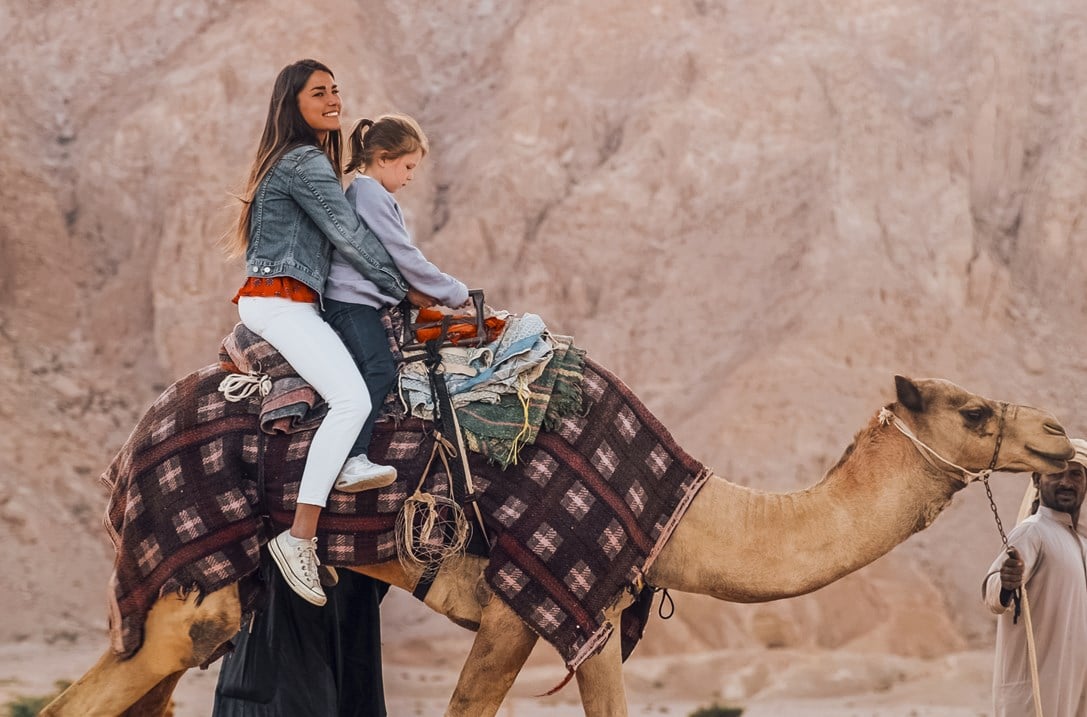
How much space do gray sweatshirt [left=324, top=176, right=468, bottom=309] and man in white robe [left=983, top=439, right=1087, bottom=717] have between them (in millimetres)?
2612

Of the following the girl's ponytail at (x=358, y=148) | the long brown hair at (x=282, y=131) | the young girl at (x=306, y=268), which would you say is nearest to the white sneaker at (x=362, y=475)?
the young girl at (x=306, y=268)

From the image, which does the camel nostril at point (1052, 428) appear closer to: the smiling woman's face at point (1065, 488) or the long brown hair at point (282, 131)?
the smiling woman's face at point (1065, 488)

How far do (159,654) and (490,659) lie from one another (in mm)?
1181

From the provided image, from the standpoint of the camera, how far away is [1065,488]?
5555 mm

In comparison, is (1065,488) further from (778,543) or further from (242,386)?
(242,386)

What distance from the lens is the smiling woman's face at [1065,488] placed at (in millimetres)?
5520

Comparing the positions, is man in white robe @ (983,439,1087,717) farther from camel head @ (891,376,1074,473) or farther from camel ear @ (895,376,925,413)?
camel ear @ (895,376,925,413)

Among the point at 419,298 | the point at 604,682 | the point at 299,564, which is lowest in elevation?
the point at 604,682

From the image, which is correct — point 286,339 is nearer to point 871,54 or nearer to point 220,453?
point 220,453

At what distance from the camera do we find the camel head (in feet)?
15.5

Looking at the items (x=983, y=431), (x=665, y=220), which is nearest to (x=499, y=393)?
(x=983, y=431)

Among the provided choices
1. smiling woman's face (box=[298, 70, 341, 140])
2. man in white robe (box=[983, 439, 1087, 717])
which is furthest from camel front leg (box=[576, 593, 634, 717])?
smiling woman's face (box=[298, 70, 341, 140])

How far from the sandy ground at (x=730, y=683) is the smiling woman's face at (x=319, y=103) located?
628 cm

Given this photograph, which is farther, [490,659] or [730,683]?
[730,683]
